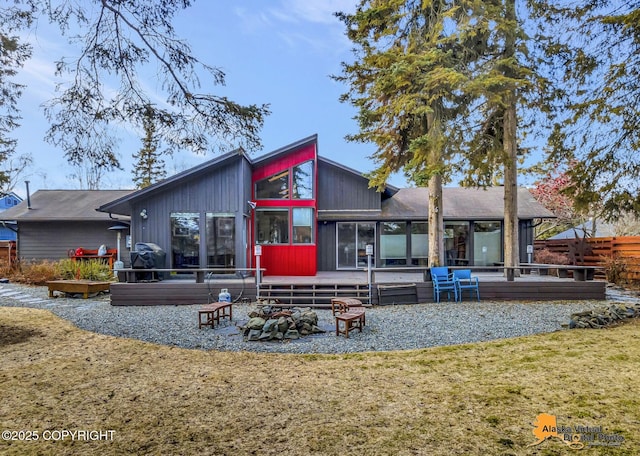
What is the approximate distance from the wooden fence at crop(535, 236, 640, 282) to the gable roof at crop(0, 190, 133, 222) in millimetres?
18353

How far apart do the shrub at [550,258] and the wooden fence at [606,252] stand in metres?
0.19

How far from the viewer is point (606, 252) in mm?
12227

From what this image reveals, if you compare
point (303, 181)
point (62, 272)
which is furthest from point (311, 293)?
point (62, 272)

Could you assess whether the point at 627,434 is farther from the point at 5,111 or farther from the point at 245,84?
the point at 5,111

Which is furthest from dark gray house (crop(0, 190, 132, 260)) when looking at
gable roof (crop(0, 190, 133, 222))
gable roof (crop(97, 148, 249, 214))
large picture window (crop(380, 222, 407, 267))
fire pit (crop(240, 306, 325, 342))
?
fire pit (crop(240, 306, 325, 342))

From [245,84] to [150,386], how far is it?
3.72 metres

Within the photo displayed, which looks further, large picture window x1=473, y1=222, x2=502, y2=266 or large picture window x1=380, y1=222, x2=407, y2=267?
large picture window x1=473, y1=222, x2=502, y2=266

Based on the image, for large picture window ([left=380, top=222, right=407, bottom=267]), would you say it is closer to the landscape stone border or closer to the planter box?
the planter box

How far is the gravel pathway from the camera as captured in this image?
5.45 meters

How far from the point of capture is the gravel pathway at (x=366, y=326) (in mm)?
5453

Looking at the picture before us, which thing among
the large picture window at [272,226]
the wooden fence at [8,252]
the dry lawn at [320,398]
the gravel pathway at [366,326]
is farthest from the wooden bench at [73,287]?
the wooden fence at [8,252]

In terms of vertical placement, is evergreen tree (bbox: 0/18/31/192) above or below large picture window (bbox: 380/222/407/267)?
above

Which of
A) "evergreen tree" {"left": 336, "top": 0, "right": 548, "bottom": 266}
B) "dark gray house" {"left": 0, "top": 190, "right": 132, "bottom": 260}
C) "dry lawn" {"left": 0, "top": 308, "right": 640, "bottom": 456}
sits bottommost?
"dry lawn" {"left": 0, "top": 308, "right": 640, "bottom": 456}

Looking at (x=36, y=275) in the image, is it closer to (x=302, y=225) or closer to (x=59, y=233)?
(x=59, y=233)
